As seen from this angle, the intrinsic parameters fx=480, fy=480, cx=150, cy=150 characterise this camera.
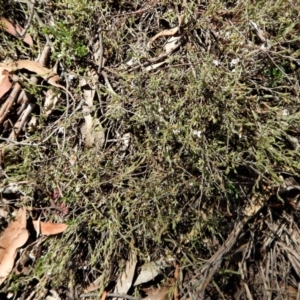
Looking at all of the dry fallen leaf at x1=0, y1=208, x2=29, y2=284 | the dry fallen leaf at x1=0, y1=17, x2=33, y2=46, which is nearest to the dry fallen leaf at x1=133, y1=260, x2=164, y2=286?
the dry fallen leaf at x1=0, y1=208, x2=29, y2=284

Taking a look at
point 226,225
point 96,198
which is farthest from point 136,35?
point 226,225

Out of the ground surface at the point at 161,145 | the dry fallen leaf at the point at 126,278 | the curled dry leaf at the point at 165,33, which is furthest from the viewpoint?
the curled dry leaf at the point at 165,33

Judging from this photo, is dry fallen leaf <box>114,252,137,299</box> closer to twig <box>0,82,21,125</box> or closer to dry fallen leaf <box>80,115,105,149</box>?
dry fallen leaf <box>80,115,105,149</box>

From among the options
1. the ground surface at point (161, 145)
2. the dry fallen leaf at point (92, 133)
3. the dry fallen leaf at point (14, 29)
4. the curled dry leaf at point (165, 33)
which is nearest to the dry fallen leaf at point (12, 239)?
the ground surface at point (161, 145)

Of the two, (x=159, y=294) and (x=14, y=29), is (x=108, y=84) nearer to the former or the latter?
(x=14, y=29)

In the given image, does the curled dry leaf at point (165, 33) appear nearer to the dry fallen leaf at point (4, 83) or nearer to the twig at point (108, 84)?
the twig at point (108, 84)

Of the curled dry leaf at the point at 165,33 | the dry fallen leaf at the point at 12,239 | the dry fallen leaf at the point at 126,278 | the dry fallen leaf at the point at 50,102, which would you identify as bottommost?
the dry fallen leaf at the point at 126,278

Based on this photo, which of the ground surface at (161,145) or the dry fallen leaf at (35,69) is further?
the dry fallen leaf at (35,69)
